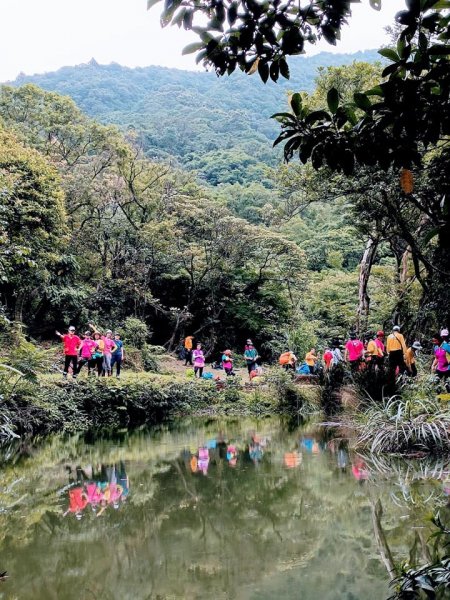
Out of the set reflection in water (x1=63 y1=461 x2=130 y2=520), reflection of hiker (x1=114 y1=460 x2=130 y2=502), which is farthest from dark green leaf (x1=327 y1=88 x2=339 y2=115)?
reflection of hiker (x1=114 y1=460 x2=130 y2=502)

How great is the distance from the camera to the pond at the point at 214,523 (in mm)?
3602

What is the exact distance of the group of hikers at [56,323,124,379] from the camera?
13.0 metres

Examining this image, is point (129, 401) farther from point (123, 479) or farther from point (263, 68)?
point (263, 68)

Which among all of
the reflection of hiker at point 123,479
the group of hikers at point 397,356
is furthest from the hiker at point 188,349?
the reflection of hiker at point 123,479

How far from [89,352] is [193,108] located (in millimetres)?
59515

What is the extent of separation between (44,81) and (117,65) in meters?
20.4

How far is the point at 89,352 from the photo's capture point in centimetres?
1380

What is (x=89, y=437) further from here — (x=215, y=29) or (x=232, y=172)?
(x=232, y=172)

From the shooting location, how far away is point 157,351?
2206 centimetres

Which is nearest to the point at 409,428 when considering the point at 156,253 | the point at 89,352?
the point at 89,352

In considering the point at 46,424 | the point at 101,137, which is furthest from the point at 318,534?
the point at 101,137

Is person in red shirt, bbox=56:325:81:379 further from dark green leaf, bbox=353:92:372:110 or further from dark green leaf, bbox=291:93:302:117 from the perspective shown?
dark green leaf, bbox=353:92:372:110

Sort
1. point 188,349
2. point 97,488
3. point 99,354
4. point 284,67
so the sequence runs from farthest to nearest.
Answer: point 188,349 < point 99,354 < point 97,488 < point 284,67

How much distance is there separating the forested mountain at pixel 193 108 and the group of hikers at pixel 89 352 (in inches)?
630
